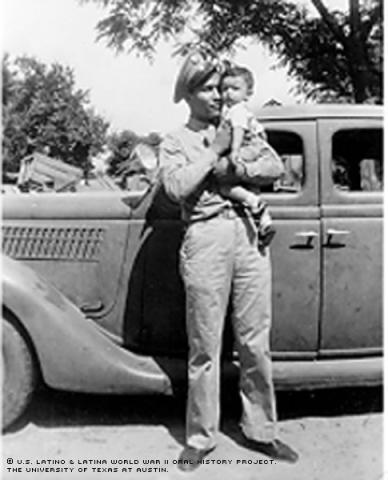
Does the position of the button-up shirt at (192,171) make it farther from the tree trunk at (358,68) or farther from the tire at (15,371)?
the tree trunk at (358,68)

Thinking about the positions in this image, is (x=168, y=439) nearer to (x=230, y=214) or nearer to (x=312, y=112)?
(x=230, y=214)

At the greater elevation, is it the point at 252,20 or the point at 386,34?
the point at 252,20

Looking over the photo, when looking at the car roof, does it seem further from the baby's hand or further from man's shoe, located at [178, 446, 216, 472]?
man's shoe, located at [178, 446, 216, 472]

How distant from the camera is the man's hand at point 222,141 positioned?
2.99m

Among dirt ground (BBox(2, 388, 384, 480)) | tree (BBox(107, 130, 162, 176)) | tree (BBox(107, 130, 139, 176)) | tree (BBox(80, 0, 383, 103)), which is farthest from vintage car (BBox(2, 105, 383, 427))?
tree (BBox(107, 130, 139, 176))

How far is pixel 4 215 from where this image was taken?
378 centimetres

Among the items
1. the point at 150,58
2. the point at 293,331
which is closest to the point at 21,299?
the point at 293,331

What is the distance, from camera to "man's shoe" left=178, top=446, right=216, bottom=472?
3.09 metres

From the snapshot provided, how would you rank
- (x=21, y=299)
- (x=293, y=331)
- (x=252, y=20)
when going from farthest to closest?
(x=252, y=20)
(x=293, y=331)
(x=21, y=299)

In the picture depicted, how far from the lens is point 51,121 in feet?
30.3

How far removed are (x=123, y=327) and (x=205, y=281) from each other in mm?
819

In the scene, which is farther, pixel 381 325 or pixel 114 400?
pixel 114 400

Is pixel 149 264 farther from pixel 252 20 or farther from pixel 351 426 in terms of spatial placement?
pixel 252 20

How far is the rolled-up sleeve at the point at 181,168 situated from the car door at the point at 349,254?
0.82m
